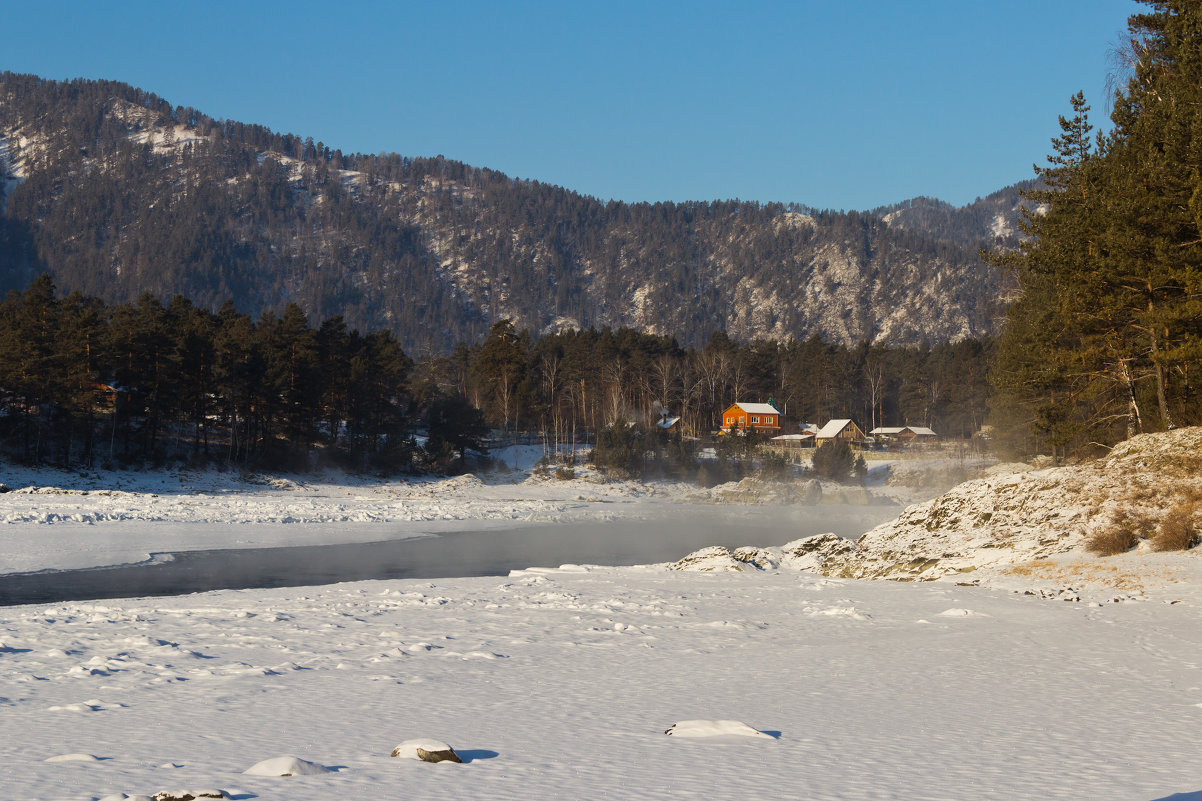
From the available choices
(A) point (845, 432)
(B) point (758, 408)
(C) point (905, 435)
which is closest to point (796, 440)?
(A) point (845, 432)

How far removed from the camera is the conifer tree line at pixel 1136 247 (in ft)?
75.4

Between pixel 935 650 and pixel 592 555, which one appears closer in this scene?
pixel 935 650

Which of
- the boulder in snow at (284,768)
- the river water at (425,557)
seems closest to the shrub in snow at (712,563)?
the river water at (425,557)

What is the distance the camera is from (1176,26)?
24750mm

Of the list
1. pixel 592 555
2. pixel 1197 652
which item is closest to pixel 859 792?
pixel 1197 652

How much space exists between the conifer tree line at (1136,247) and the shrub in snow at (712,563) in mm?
12328

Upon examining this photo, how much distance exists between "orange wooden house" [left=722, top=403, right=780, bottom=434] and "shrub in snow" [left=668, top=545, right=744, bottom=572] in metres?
79.6

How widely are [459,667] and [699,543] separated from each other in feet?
88.9

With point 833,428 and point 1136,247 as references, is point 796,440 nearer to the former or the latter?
point 833,428

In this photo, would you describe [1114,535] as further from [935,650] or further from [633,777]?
[633,777]

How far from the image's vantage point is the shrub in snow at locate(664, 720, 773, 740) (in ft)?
24.4

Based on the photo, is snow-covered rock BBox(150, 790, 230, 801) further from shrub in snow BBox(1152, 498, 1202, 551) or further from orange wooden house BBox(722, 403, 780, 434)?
orange wooden house BBox(722, 403, 780, 434)

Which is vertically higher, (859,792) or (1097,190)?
(1097,190)

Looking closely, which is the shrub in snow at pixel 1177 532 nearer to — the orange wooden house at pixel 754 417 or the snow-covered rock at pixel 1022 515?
the snow-covered rock at pixel 1022 515
